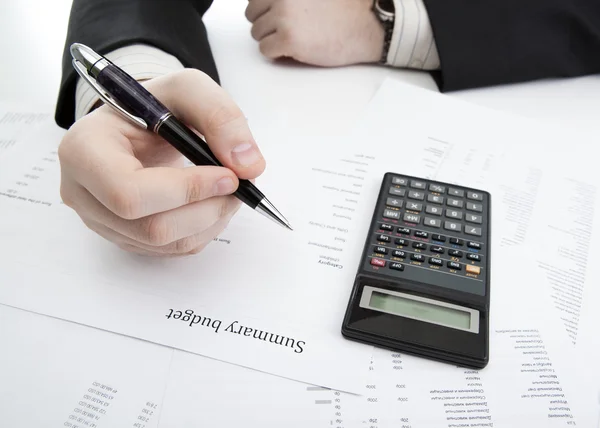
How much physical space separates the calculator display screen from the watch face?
39 centimetres

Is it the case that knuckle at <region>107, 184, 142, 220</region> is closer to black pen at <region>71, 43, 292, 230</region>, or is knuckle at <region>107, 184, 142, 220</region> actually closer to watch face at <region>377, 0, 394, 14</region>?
black pen at <region>71, 43, 292, 230</region>

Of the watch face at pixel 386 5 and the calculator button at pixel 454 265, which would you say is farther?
the watch face at pixel 386 5

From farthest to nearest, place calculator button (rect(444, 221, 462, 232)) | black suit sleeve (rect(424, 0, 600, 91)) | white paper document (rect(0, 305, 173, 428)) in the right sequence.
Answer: black suit sleeve (rect(424, 0, 600, 91)) → calculator button (rect(444, 221, 462, 232)) → white paper document (rect(0, 305, 173, 428))

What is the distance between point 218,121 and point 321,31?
30 cm

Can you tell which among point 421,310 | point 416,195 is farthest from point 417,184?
point 421,310

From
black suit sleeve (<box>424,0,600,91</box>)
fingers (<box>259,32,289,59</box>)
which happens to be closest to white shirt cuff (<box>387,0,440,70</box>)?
black suit sleeve (<box>424,0,600,91</box>)

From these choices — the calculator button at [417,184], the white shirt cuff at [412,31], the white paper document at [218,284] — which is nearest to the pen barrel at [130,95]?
the white paper document at [218,284]

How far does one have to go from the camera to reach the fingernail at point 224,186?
1.12 ft

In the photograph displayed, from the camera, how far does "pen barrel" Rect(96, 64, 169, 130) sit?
349mm

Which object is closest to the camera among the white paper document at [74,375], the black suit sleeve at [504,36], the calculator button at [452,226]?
the white paper document at [74,375]

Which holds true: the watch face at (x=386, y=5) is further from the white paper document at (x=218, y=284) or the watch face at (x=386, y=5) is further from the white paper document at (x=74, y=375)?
the white paper document at (x=74, y=375)

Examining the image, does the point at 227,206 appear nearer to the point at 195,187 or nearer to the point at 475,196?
the point at 195,187

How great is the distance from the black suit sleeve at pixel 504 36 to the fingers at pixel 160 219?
35 cm

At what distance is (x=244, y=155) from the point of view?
1.18ft
